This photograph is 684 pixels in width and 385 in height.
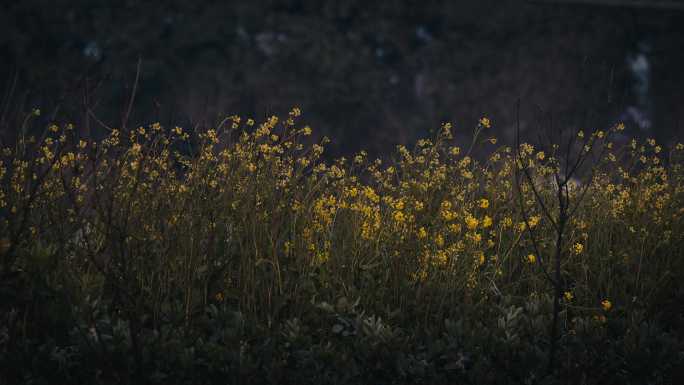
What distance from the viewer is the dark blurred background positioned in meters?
12.2

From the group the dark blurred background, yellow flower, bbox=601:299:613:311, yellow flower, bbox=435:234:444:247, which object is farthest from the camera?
the dark blurred background

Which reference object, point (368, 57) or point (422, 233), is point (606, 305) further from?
point (368, 57)

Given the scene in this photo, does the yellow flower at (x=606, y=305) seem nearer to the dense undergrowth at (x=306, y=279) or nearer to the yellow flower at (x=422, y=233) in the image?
the dense undergrowth at (x=306, y=279)

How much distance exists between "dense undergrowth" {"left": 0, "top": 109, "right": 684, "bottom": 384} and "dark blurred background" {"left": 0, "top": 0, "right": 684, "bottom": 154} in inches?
334

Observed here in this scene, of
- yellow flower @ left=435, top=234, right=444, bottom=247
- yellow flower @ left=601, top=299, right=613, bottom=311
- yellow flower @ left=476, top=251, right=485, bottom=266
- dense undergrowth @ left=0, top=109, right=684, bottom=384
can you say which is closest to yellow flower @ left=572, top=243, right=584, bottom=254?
dense undergrowth @ left=0, top=109, right=684, bottom=384

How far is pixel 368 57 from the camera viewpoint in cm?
1285

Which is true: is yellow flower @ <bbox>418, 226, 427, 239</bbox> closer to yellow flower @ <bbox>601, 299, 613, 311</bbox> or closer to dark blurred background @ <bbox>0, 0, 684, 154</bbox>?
yellow flower @ <bbox>601, 299, 613, 311</bbox>

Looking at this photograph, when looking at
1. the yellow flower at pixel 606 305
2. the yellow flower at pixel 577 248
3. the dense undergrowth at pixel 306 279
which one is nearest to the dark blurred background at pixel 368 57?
the dense undergrowth at pixel 306 279

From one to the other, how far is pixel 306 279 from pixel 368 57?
9871mm

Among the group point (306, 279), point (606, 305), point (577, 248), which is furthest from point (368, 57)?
point (606, 305)

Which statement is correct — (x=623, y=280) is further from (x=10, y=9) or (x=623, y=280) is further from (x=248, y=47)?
(x=10, y=9)

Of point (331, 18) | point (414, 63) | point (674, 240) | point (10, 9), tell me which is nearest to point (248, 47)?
point (331, 18)

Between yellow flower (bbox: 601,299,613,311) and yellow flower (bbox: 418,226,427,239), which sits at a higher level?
yellow flower (bbox: 418,226,427,239)

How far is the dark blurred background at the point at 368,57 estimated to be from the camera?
12.2 m
